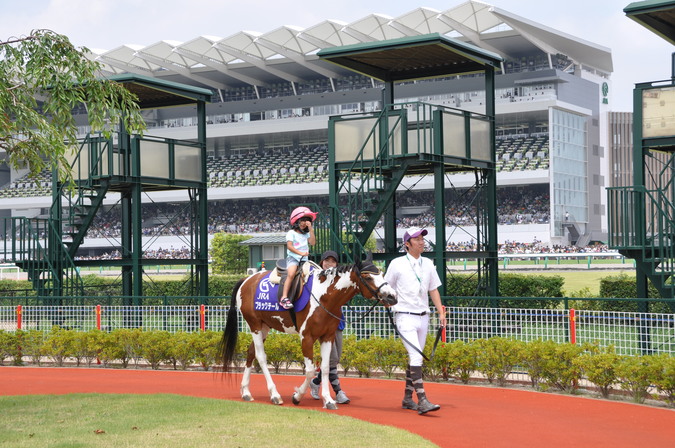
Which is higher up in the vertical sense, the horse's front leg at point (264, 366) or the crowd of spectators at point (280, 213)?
the crowd of spectators at point (280, 213)

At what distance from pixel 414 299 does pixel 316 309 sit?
122cm

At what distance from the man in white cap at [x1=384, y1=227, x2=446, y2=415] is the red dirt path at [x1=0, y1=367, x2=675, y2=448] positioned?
1.70ft

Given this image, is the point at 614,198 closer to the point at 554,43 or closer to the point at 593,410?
the point at 593,410

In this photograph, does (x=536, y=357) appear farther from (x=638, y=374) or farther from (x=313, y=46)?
(x=313, y=46)

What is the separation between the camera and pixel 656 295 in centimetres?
2417

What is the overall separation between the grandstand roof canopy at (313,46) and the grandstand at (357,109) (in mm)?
116

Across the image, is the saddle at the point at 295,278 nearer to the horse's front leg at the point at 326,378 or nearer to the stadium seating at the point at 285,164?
the horse's front leg at the point at 326,378

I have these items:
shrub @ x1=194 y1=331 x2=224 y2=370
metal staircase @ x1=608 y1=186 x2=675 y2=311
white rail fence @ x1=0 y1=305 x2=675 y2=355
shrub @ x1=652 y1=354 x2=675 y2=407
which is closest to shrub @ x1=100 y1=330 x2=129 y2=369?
white rail fence @ x1=0 y1=305 x2=675 y2=355

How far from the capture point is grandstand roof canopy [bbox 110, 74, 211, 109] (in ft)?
79.0

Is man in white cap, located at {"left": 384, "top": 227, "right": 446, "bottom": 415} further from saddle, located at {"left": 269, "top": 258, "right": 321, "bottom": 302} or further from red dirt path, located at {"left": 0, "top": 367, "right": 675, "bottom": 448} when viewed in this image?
saddle, located at {"left": 269, "top": 258, "right": 321, "bottom": 302}

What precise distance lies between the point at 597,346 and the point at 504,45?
6332 centimetres

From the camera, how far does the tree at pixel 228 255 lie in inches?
2100

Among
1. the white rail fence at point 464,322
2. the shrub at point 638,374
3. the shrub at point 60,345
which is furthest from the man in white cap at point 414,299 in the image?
the shrub at point 60,345

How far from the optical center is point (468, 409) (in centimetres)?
1162
